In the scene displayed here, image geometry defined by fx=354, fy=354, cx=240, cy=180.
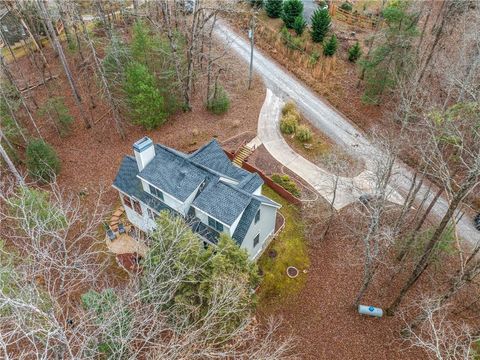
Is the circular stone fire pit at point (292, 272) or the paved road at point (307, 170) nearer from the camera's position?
the circular stone fire pit at point (292, 272)

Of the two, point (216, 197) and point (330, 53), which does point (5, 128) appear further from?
point (330, 53)

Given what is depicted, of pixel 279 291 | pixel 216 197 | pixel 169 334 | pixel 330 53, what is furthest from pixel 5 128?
pixel 330 53

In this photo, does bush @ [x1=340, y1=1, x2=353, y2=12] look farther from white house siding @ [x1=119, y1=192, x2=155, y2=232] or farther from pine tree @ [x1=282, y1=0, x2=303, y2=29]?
white house siding @ [x1=119, y1=192, x2=155, y2=232]

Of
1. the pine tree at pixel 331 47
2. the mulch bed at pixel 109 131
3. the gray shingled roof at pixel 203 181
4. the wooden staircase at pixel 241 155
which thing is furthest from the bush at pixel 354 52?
the gray shingled roof at pixel 203 181

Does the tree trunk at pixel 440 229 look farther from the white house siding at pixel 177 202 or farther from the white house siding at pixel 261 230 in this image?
the white house siding at pixel 177 202

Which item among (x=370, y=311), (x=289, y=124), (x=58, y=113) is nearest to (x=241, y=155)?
(x=289, y=124)

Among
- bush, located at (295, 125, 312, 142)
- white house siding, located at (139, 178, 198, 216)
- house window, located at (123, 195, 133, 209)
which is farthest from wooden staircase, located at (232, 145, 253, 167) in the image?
house window, located at (123, 195, 133, 209)
